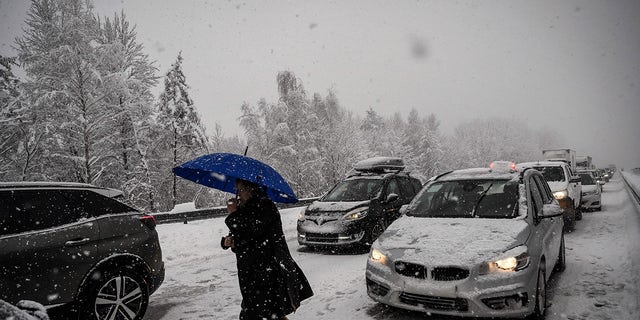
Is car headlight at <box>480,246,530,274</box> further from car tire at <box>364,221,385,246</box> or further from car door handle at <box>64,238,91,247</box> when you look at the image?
car tire at <box>364,221,385,246</box>

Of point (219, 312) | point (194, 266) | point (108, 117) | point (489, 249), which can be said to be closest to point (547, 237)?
point (489, 249)

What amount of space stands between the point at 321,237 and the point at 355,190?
173cm

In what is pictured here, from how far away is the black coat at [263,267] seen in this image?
10.1ft

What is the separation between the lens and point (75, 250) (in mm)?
4035

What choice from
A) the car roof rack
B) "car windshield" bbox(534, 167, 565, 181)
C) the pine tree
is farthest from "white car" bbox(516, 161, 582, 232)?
the pine tree

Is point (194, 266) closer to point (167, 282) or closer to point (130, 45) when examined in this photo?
point (167, 282)

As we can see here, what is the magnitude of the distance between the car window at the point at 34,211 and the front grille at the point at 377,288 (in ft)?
11.0

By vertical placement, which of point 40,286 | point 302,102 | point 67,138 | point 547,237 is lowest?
point 547,237

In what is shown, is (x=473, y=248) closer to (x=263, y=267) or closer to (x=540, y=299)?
(x=540, y=299)

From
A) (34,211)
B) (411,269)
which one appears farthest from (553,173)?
(34,211)

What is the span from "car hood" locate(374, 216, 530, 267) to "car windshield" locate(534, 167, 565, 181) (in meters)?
7.51

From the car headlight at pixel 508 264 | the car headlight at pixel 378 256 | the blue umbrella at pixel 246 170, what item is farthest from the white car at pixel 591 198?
the blue umbrella at pixel 246 170

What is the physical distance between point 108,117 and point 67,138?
2.05m

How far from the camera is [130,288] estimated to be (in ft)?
14.6
